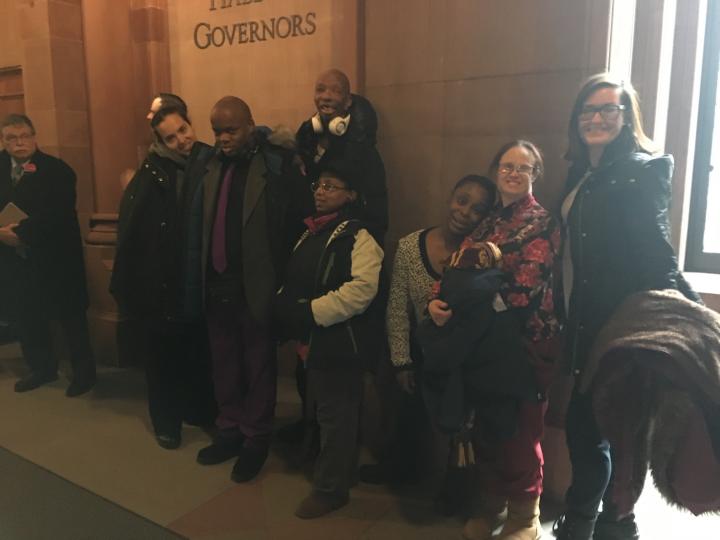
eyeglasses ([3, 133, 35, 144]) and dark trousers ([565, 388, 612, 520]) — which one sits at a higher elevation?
eyeglasses ([3, 133, 35, 144])

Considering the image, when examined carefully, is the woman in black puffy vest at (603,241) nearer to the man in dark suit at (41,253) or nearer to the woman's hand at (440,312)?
the woman's hand at (440,312)

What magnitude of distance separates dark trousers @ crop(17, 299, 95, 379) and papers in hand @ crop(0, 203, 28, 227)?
2.15 feet

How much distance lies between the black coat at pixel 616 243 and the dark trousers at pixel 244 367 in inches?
64.5

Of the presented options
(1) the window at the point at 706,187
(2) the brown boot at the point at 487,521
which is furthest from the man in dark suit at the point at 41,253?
(1) the window at the point at 706,187

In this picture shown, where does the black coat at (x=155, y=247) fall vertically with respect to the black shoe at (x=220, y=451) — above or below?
above

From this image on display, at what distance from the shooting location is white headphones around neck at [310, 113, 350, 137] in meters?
3.27

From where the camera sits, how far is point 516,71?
309cm

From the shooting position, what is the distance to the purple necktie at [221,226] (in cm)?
330

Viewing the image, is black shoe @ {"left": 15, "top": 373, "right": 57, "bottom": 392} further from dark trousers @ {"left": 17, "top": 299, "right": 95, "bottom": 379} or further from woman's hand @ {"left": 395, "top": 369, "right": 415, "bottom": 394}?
woman's hand @ {"left": 395, "top": 369, "right": 415, "bottom": 394}

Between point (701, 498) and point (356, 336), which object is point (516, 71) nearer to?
point (356, 336)

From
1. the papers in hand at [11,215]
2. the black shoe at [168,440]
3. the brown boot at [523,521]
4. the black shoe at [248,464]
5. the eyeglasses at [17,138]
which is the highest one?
the eyeglasses at [17,138]

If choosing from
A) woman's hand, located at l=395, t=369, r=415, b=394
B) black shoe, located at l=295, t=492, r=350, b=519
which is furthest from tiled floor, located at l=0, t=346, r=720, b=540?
woman's hand, located at l=395, t=369, r=415, b=394

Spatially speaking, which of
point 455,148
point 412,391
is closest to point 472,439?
point 412,391

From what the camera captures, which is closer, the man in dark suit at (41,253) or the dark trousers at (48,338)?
the man in dark suit at (41,253)
